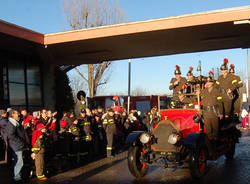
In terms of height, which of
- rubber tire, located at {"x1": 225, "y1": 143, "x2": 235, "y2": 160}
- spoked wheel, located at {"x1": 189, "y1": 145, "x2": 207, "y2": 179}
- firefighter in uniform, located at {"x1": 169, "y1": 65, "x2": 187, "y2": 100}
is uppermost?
firefighter in uniform, located at {"x1": 169, "y1": 65, "x2": 187, "y2": 100}

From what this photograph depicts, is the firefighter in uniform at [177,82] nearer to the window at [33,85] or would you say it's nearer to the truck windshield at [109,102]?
the window at [33,85]

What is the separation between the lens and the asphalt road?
8.23m

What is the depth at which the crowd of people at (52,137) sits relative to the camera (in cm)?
847

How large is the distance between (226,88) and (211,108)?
1.48 m

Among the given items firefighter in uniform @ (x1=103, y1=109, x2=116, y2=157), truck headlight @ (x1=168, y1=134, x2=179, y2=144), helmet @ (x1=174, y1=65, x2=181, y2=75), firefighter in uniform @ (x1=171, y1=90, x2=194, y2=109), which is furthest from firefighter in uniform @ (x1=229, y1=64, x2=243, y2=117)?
firefighter in uniform @ (x1=103, y1=109, x2=116, y2=157)

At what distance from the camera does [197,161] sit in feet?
26.5

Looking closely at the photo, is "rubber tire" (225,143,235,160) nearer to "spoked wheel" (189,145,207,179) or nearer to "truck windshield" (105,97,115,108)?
"spoked wheel" (189,145,207,179)

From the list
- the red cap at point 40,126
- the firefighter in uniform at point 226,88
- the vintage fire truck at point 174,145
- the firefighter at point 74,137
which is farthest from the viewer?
the firefighter at point 74,137

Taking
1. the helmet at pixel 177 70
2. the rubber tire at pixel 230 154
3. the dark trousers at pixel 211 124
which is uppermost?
the helmet at pixel 177 70

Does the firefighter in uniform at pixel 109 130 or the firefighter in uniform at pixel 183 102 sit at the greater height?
the firefighter in uniform at pixel 183 102

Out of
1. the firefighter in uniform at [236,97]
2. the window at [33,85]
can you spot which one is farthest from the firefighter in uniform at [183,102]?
the window at [33,85]

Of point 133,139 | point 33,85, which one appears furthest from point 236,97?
point 33,85

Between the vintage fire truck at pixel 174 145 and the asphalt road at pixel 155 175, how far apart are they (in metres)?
0.34

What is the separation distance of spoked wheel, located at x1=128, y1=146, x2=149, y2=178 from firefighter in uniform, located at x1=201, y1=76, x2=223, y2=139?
6.50 ft
